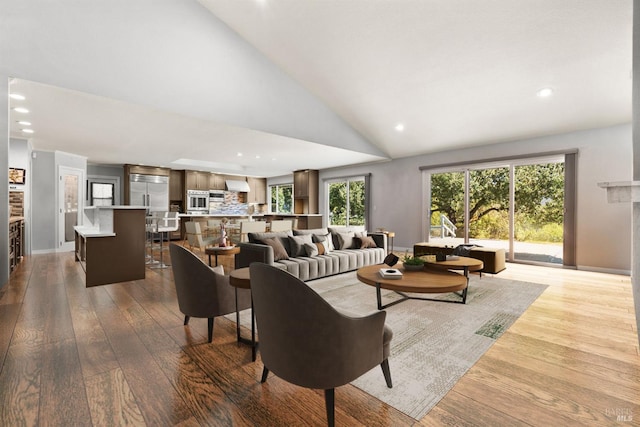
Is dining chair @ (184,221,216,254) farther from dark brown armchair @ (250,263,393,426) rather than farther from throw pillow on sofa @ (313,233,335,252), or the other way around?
dark brown armchair @ (250,263,393,426)

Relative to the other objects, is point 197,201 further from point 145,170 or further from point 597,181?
point 597,181

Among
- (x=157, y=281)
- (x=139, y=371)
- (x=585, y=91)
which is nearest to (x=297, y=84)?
(x=157, y=281)

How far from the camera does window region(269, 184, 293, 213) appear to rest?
1143 cm

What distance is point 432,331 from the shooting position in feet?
8.50

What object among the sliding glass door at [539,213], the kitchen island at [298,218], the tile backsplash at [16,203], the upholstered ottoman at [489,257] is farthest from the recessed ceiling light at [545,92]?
the tile backsplash at [16,203]

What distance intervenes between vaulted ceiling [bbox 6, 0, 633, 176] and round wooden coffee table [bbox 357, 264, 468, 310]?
2.84m

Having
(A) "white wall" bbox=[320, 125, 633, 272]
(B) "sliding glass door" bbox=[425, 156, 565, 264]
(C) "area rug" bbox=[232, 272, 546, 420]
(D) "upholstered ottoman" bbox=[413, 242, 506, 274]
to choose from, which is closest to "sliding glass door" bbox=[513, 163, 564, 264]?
(B) "sliding glass door" bbox=[425, 156, 565, 264]

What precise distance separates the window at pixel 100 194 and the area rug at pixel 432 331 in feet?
25.5

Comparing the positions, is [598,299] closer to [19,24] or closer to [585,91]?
[585,91]

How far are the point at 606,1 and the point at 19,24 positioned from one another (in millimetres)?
5768

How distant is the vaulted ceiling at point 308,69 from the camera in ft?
Result: 10.4

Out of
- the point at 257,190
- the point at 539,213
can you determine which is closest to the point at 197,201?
the point at 257,190

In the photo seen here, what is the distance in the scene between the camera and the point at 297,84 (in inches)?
207

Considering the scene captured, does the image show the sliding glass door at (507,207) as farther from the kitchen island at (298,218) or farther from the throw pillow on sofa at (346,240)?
the kitchen island at (298,218)
